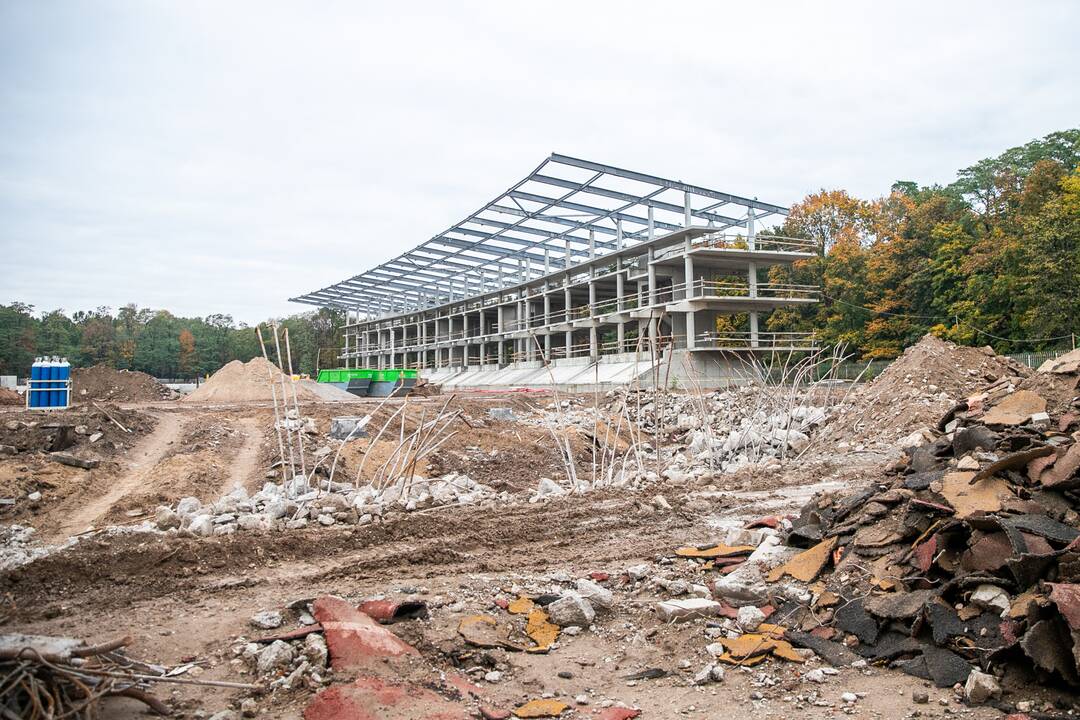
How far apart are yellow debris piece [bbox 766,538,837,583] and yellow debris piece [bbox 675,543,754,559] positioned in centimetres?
64

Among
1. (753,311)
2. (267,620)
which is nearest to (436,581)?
(267,620)

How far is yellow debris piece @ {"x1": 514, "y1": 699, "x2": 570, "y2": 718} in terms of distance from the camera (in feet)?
13.0

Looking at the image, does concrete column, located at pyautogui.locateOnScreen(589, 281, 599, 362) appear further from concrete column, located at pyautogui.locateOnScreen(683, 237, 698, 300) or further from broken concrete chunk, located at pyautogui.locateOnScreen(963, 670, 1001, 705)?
broken concrete chunk, located at pyautogui.locateOnScreen(963, 670, 1001, 705)

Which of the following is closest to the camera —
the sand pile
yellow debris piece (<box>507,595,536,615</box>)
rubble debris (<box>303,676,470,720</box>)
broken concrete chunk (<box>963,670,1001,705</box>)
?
rubble debris (<box>303,676,470,720</box>)

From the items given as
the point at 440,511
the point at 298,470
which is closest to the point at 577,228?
the point at 298,470

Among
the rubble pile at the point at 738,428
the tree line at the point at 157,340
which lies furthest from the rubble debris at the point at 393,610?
the tree line at the point at 157,340

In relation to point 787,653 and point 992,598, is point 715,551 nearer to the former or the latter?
point 787,653

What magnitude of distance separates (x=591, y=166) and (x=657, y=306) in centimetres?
859

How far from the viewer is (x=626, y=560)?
22.5ft

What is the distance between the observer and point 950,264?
3562cm

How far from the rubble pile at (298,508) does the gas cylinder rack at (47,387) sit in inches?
542

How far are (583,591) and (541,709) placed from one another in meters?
1.63

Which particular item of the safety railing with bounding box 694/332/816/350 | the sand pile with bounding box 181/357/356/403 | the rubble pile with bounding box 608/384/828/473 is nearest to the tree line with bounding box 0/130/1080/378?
the safety railing with bounding box 694/332/816/350

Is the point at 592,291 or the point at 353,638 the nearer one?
the point at 353,638
